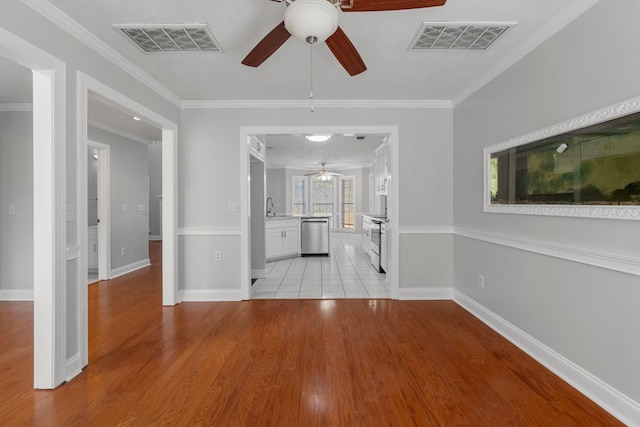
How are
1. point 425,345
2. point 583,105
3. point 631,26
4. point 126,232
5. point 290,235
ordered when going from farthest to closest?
point 290,235, point 126,232, point 425,345, point 583,105, point 631,26

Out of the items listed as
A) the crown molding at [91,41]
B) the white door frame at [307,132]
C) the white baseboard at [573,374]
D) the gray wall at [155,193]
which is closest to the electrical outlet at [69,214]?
the crown molding at [91,41]

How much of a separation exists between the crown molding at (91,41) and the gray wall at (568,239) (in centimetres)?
345

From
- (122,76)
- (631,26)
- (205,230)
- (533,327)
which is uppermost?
(122,76)

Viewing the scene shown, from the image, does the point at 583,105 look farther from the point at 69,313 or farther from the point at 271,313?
the point at 69,313

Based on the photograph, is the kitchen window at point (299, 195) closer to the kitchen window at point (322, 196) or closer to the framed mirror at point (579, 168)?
the kitchen window at point (322, 196)

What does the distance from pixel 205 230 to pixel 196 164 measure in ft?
2.78

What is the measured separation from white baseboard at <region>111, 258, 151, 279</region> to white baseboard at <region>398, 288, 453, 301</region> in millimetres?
4675

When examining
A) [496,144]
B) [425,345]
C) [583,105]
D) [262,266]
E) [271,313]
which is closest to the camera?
[583,105]

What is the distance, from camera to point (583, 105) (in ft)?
6.72

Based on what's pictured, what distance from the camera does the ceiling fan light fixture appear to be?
1.52m

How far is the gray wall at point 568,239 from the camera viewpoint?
5.86 feet

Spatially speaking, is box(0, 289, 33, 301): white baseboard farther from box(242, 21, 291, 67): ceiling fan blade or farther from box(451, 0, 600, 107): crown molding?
box(451, 0, 600, 107): crown molding

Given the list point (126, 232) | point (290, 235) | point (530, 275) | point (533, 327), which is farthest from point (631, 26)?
point (126, 232)

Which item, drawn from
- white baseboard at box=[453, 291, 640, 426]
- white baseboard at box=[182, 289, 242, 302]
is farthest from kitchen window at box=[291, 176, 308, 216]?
white baseboard at box=[453, 291, 640, 426]
